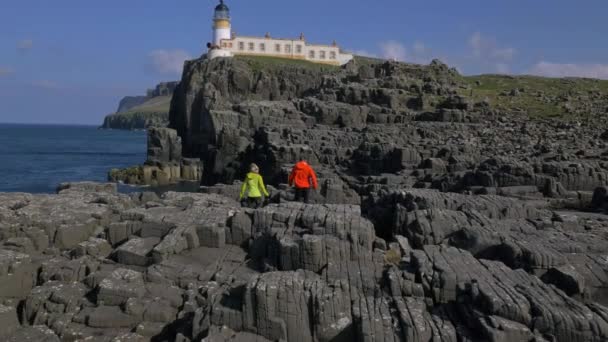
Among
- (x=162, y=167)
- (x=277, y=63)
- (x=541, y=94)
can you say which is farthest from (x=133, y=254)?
(x=277, y=63)

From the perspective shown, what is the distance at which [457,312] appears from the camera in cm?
1094

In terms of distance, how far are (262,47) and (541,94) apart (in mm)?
60089

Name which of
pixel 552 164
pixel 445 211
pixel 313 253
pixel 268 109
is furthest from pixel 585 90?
pixel 313 253

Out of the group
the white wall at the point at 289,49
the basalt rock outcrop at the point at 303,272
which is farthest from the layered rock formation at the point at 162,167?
the basalt rock outcrop at the point at 303,272

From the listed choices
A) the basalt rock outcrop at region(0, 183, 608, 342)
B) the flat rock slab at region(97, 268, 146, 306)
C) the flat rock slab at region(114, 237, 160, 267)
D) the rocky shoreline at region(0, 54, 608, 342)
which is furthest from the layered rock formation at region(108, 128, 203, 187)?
the flat rock slab at region(97, 268, 146, 306)

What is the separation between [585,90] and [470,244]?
271 feet

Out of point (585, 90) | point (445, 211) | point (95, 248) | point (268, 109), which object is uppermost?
point (585, 90)

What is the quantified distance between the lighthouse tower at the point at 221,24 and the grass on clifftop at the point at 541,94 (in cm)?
4881

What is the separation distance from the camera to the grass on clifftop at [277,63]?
108562 millimetres

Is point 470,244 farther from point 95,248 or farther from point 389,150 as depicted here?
point 389,150

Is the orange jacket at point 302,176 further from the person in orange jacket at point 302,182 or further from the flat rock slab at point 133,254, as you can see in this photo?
the flat rock slab at point 133,254

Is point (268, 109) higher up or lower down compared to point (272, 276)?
higher up

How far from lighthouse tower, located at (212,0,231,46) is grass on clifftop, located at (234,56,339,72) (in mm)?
5863

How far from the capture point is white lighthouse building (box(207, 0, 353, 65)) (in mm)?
112812
